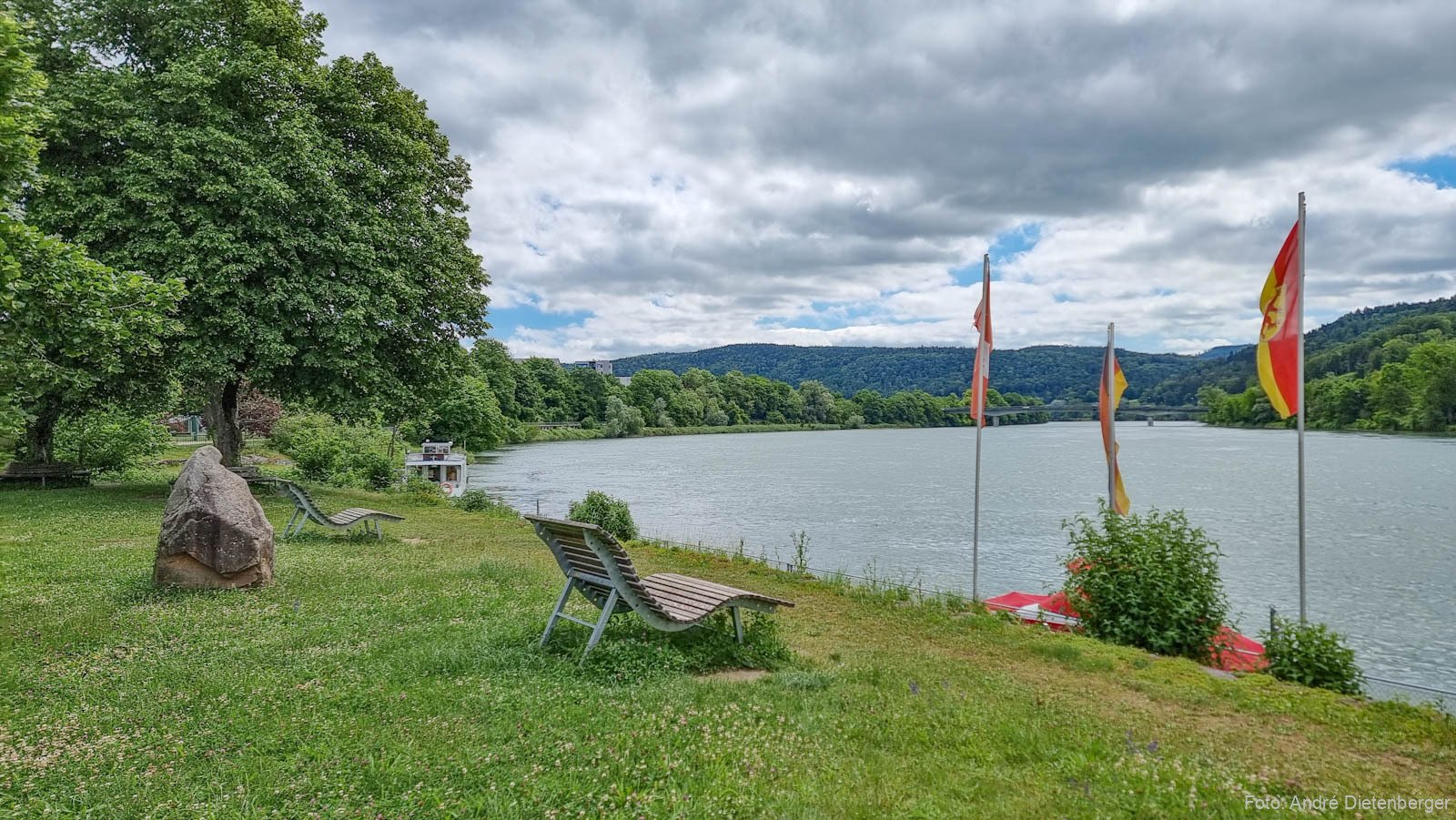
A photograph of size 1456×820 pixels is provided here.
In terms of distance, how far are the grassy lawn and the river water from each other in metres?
6.39

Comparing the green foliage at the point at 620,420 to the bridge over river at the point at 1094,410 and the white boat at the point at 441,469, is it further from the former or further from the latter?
the white boat at the point at 441,469

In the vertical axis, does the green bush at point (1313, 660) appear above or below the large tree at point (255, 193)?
below

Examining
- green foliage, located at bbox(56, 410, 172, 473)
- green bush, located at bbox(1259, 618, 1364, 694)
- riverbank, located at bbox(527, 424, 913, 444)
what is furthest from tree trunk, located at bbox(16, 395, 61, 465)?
Answer: riverbank, located at bbox(527, 424, 913, 444)

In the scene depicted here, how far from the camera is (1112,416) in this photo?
11.9 meters

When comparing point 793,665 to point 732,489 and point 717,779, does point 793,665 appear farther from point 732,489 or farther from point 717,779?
point 732,489

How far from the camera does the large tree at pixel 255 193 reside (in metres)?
15.7

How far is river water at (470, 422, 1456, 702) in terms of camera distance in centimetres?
1503

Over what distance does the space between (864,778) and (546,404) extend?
10378cm

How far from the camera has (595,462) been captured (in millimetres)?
56969

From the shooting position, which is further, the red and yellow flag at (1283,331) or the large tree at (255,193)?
the large tree at (255,193)

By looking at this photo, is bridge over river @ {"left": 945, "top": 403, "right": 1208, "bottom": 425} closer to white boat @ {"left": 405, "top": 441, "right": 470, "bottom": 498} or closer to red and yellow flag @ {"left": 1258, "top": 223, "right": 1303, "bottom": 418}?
white boat @ {"left": 405, "top": 441, "right": 470, "bottom": 498}

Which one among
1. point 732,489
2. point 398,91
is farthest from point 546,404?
point 398,91

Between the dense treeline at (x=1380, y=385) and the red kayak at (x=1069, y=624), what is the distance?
68.8 meters

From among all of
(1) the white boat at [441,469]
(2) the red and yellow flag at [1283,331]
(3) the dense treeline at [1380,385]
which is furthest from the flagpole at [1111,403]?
(3) the dense treeline at [1380,385]
